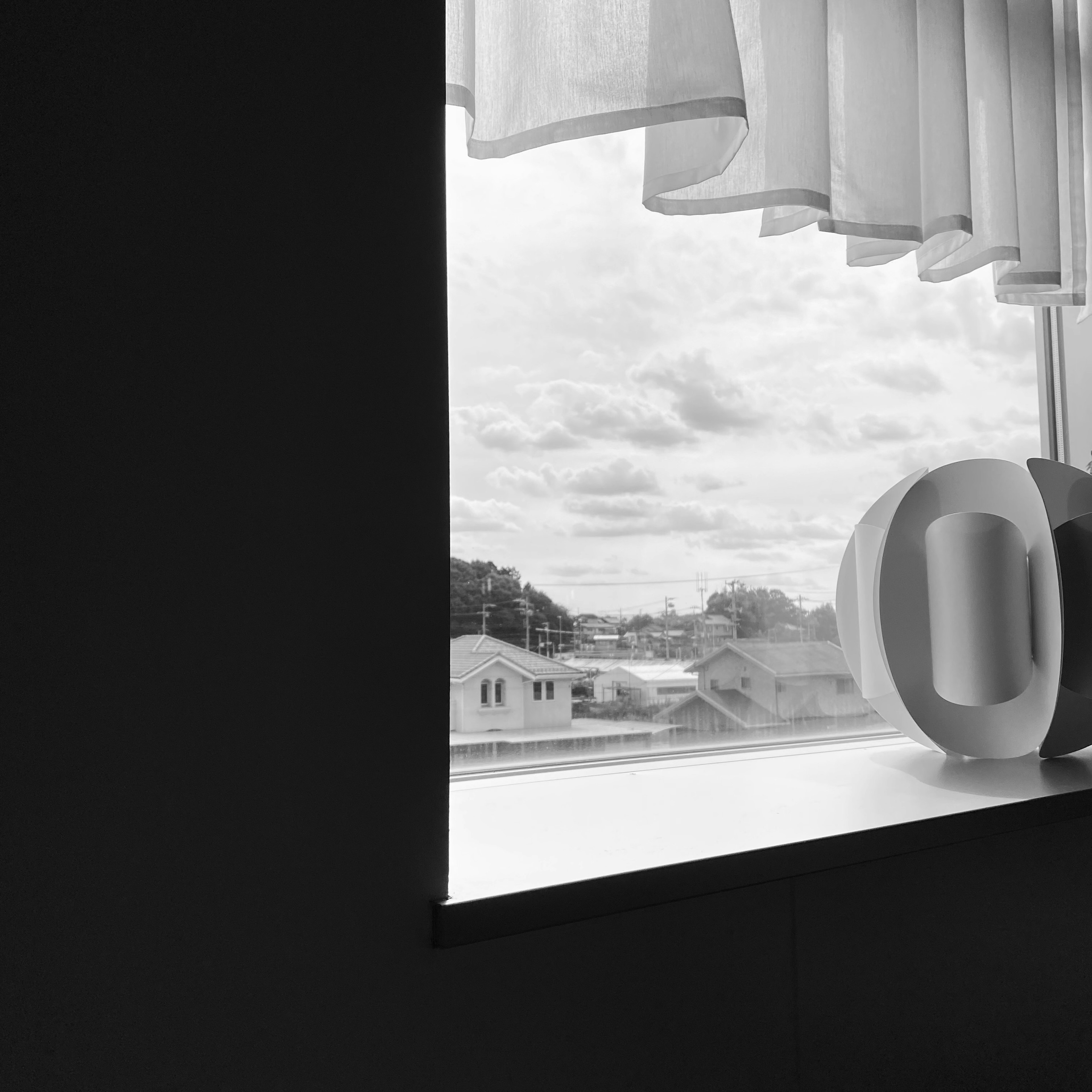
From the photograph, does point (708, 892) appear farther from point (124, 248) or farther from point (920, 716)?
point (124, 248)

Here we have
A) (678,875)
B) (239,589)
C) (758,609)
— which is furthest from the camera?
(758,609)

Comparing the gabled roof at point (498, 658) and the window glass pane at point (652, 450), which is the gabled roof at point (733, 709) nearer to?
the window glass pane at point (652, 450)

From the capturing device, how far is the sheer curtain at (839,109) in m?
0.73

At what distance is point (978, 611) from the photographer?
1.00 m

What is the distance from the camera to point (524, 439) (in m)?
1.03

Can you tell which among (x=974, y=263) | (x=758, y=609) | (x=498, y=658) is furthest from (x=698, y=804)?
(x=974, y=263)

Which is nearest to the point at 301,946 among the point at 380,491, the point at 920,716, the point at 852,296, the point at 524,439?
the point at 380,491

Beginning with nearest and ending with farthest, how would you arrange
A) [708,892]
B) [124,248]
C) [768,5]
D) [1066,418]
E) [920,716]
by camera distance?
[124,248]
[708,892]
[768,5]
[920,716]
[1066,418]

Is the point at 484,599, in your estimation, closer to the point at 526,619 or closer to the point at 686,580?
the point at 526,619

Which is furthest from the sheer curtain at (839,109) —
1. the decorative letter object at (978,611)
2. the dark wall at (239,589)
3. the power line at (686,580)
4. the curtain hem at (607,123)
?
the power line at (686,580)

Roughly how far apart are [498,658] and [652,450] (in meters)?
0.35

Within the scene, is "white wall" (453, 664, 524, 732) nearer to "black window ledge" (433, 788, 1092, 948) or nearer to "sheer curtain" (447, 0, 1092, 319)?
"black window ledge" (433, 788, 1092, 948)

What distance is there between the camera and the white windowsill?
674 mm

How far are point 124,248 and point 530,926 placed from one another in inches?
21.0
